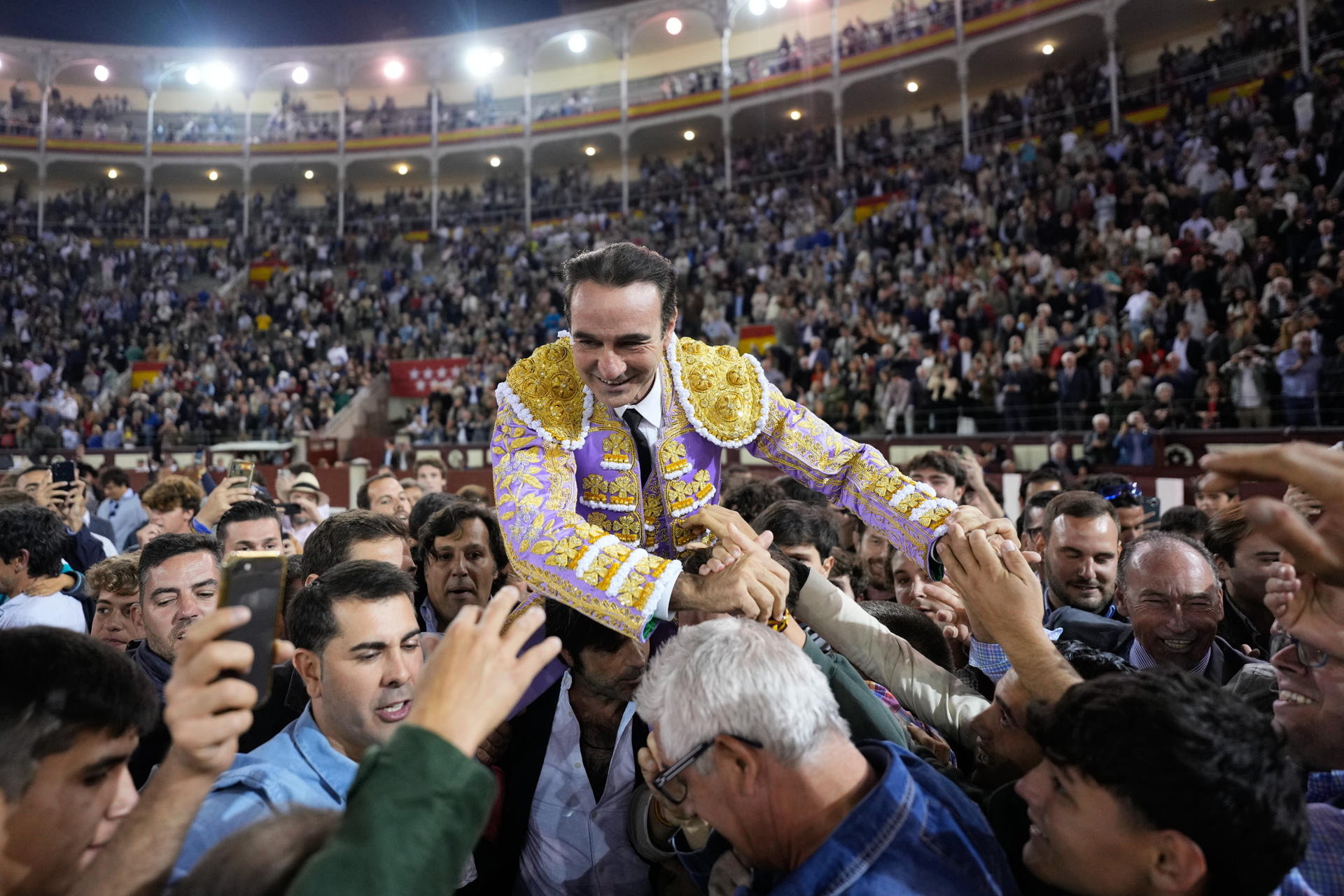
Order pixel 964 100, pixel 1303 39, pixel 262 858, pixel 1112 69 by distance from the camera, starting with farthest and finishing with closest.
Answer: pixel 964 100 → pixel 1112 69 → pixel 1303 39 → pixel 262 858

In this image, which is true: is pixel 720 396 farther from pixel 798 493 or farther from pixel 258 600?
pixel 798 493

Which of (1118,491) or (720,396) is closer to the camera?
(720,396)

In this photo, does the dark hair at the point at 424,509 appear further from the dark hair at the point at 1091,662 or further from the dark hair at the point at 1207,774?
the dark hair at the point at 1207,774

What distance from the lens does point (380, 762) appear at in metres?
1.17

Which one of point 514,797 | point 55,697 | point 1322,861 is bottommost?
point 514,797

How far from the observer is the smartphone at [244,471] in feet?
14.9

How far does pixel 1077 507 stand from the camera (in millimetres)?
3598

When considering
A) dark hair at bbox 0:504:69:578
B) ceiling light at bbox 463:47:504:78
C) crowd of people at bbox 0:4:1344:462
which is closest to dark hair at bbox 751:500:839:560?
dark hair at bbox 0:504:69:578

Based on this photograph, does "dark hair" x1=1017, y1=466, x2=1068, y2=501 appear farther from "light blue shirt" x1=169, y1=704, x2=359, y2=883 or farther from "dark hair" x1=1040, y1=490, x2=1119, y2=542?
"light blue shirt" x1=169, y1=704, x2=359, y2=883

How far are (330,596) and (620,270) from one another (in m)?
1.05

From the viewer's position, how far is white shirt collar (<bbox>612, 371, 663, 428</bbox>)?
243 centimetres

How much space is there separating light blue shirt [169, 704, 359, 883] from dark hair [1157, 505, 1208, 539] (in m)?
3.85

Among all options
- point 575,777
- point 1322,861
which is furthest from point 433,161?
point 1322,861

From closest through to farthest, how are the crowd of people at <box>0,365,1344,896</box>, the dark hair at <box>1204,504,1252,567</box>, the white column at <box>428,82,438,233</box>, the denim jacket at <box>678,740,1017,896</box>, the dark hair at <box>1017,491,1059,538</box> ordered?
the crowd of people at <box>0,365,1344,896</box>, the denim jacket at <box>678,740,1017,896</box>, the dark hair at <box>1204,504,1252,567</box>, the dark hair at <box>1017,491,1059,538</box>, the white column at <box>428,82,438,233</box>
